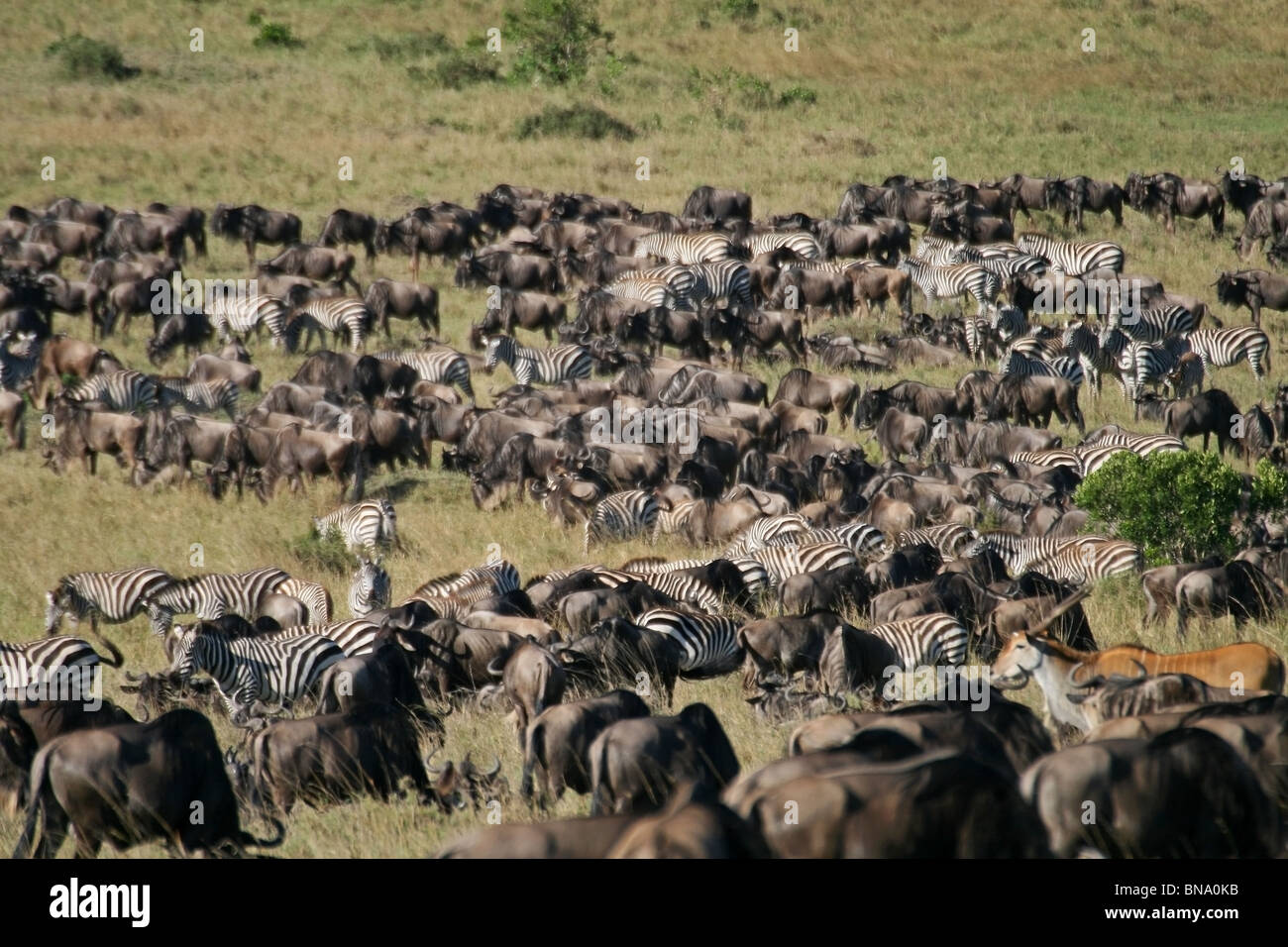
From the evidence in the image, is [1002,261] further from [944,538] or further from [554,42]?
[554,42]

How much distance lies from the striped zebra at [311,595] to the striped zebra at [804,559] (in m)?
4.61

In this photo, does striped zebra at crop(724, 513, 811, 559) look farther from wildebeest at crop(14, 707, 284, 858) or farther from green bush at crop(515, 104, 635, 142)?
green bush at crop(515, 104, 635, 142)

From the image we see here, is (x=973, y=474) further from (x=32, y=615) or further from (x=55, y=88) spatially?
(x=55, y=88)

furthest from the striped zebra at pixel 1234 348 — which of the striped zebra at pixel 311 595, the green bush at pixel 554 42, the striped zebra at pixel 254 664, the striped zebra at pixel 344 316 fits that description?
the green bush at pixel 554 42

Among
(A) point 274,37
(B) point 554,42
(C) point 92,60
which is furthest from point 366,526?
(A) point 274,37

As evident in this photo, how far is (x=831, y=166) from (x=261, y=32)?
2496 cm

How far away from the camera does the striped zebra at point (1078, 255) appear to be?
33281mm

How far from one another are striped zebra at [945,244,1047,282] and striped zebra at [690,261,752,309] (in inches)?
197

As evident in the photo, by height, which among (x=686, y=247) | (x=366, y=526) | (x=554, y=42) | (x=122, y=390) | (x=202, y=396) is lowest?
(x=366, y=526)

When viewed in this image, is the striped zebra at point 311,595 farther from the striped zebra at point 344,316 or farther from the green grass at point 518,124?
the striped zebra at point 344,316

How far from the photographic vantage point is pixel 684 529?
1866 cm

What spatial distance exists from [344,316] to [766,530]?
14260mm

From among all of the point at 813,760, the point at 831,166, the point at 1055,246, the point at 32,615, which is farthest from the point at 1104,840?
the point at 831,166

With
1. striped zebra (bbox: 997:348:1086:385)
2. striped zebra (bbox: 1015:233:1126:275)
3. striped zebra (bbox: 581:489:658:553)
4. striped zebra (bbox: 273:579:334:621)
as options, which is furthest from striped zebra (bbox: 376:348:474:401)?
striped zebra (bbox: 1015:233:1126:275)
